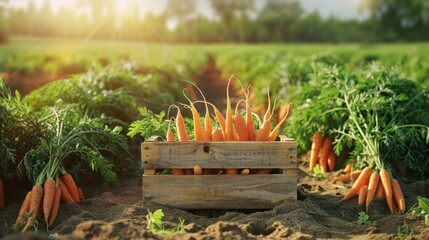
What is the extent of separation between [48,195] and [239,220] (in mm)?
1591

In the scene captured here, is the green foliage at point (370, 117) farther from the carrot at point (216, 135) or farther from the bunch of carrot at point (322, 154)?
the carrot at point (216, 135)

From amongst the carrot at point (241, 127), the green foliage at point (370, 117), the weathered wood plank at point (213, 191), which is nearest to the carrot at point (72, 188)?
the weathered wood plank at point (213, 191)

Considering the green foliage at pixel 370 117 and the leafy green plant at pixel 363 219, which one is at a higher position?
the green foliage at pixel 370 117

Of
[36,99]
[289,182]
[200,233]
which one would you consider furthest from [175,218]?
[36,99]

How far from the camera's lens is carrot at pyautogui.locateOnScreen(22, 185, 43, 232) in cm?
422

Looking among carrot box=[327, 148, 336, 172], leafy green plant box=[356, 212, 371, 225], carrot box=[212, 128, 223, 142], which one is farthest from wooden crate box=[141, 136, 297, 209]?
carrot box=[327, 148, 336, 172]

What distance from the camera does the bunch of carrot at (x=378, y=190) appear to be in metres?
4.86

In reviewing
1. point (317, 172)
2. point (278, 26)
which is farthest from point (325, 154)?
point (278, 26)

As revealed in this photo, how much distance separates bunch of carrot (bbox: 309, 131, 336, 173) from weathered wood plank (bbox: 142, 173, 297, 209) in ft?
6.30

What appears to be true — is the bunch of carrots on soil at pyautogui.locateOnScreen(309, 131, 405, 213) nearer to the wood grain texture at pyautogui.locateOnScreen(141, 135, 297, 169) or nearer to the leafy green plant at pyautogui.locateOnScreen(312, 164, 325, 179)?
the leafy green plant at pyautogui.locateOnScreen(312, 164, 325, 179)

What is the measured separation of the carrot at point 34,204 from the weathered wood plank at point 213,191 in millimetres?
855

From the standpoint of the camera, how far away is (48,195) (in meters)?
4.53

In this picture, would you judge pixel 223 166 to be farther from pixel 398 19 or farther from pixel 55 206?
pixel 398 19

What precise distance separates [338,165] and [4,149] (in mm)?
3845
